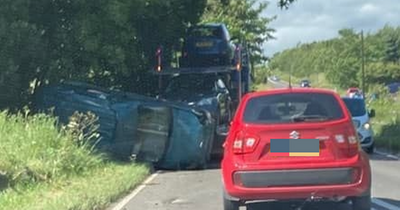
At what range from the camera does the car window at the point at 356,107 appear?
23492mm

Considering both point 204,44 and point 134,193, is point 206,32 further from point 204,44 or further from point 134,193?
point 134,193

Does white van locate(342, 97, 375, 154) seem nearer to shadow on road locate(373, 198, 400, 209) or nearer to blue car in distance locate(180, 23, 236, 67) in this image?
blue car in distance locate(180, 23, 236, 67)

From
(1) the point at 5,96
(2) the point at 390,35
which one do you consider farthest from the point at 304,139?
(2) the point at 390,35

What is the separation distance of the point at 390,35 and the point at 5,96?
107m

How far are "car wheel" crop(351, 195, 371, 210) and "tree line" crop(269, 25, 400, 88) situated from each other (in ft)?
258

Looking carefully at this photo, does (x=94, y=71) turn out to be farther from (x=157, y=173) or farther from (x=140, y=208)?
(x=140, y=208)

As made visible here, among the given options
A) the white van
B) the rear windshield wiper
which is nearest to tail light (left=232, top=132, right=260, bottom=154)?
the rear windshield wiper

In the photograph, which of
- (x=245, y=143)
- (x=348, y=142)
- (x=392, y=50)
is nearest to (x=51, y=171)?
(x=245, y=143)

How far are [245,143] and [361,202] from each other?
1.62 m

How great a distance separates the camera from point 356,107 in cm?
2373

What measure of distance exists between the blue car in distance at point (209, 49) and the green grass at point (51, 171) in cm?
658

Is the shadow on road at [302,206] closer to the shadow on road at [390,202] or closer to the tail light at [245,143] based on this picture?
the shadow on road at [390,202]

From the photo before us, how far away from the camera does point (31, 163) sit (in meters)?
14.8

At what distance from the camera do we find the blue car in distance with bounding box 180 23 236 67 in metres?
23.2
